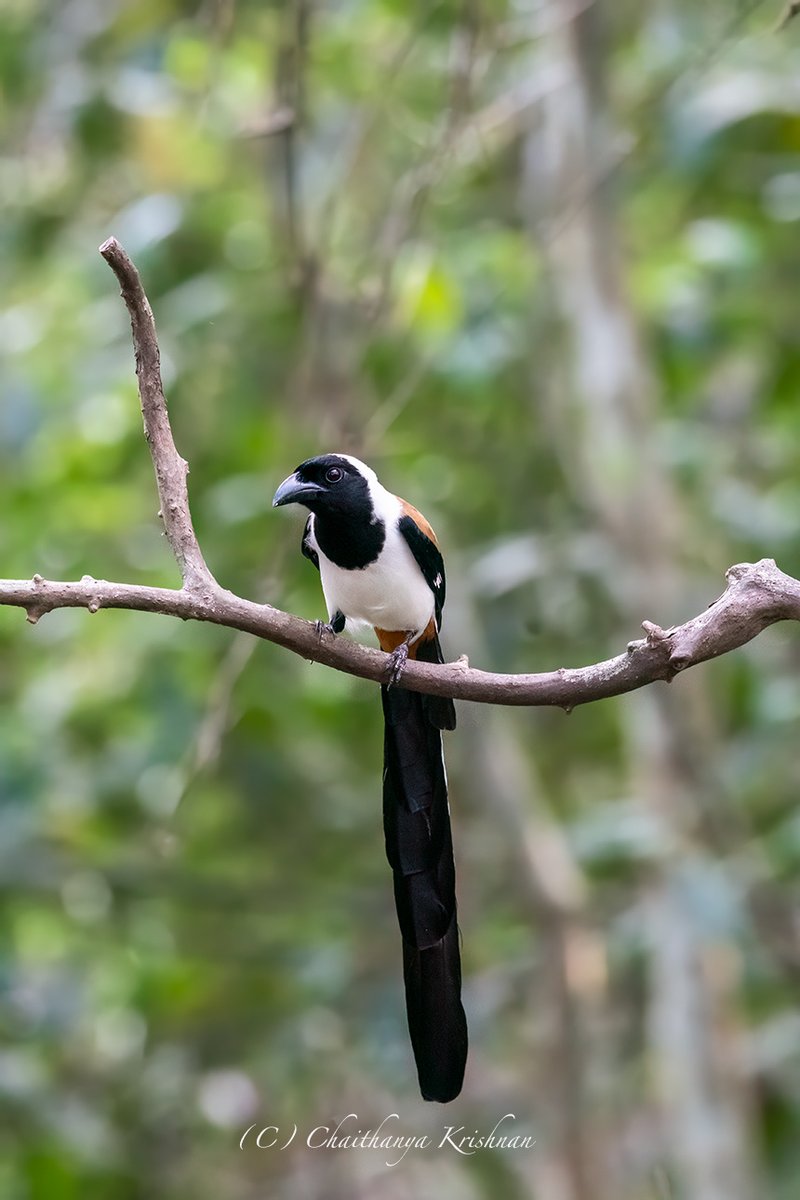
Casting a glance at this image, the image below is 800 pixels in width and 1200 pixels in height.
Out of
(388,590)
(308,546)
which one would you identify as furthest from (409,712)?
(308,546)

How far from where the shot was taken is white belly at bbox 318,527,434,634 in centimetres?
272

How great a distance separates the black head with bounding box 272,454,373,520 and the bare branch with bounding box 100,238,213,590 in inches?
26.0

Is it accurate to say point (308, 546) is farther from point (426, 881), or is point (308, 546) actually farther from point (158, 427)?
point (158, 427)

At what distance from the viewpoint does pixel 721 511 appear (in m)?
4.07

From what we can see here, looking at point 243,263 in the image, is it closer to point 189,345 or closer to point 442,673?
point 189,345

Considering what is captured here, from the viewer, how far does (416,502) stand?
414 cm

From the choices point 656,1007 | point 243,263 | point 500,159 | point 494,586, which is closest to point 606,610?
point 494,586

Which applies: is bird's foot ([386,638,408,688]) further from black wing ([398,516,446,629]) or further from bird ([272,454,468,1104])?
black wing ([398,516,446,629])

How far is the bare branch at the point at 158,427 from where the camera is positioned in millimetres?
1886

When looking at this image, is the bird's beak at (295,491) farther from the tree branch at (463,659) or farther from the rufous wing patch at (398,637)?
the tree branch at (463,659)

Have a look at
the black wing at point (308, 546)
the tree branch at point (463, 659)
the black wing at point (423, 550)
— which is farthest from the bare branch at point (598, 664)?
the black wing at point (308, 546)

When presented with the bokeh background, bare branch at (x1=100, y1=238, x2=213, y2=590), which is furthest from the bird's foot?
the bokeh background

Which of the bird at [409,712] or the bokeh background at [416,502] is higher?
the bokeh background at [416,502]

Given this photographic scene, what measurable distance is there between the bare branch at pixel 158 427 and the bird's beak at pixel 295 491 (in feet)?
2.07
